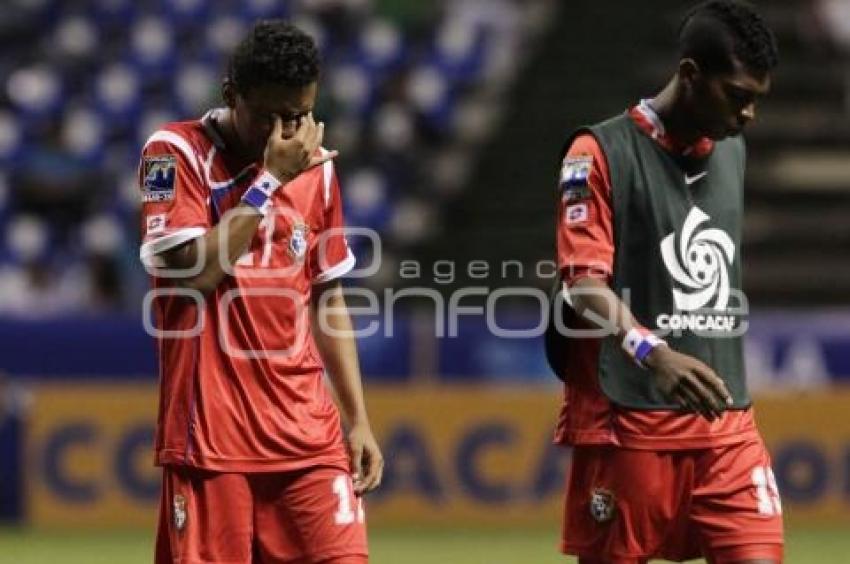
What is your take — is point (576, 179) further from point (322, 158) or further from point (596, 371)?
point (322, 158)

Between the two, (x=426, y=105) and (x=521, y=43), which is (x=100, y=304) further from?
(x=521, y=43)

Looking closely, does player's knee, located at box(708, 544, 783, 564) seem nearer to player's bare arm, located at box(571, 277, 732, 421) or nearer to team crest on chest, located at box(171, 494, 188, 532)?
player's bare arm, located at box(571, 277, 732, 421)

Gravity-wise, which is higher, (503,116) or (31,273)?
(503,116)

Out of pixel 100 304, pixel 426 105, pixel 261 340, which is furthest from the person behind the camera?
pixel 426 105

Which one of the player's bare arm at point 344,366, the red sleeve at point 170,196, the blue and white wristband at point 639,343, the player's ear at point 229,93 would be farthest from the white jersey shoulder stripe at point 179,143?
the blue and white wristband at point 639,343

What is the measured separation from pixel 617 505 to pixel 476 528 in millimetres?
7258

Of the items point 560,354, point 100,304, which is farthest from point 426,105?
point 560,354

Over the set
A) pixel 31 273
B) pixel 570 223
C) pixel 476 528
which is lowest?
pixel 476 528

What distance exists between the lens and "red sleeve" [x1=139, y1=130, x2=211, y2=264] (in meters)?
5.45

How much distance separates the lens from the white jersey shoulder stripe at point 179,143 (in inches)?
218

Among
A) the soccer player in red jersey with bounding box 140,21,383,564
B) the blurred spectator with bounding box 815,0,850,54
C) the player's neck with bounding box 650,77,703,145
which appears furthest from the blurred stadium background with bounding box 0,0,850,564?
the soccer player in red jersey with bounding box 140,21,383,564

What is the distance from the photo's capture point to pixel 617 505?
5953mm

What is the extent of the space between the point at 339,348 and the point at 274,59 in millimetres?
969

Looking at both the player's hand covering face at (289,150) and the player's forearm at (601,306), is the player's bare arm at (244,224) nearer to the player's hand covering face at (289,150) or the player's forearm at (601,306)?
the player's hand covering face at (289,150)
